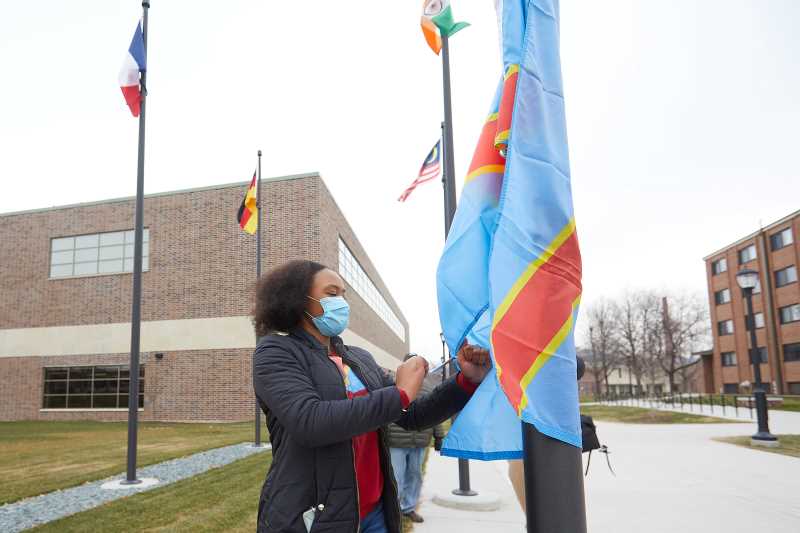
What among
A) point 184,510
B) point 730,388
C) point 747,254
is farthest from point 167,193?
point 730,388

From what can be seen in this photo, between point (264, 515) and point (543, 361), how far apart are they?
1132 mm

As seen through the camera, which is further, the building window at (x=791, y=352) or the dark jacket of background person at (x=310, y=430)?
the building window at (x=791, y=352)

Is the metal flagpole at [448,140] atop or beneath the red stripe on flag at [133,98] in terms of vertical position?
beneath

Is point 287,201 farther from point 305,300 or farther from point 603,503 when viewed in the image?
point 305,300

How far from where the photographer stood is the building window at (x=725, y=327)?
172 feet

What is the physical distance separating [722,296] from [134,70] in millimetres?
55942

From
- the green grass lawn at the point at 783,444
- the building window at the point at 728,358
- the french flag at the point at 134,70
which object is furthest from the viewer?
the building window at the point at 728,358

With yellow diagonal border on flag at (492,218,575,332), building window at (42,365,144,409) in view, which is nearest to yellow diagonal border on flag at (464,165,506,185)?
yellow diagonal border on flag at (492,218,575,332)

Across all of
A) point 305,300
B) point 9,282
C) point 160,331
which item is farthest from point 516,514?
point 9,282

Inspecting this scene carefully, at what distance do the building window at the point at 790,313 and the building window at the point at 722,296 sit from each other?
7.89m

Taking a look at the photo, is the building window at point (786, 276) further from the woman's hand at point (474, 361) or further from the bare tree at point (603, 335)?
the woman's hand at point (474, 361)

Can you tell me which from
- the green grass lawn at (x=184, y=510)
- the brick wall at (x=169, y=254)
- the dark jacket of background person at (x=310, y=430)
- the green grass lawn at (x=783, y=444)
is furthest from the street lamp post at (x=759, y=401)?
the brick wall at (x=169, y=254)

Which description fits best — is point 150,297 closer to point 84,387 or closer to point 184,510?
point 84,387

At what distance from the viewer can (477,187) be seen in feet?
7.59
